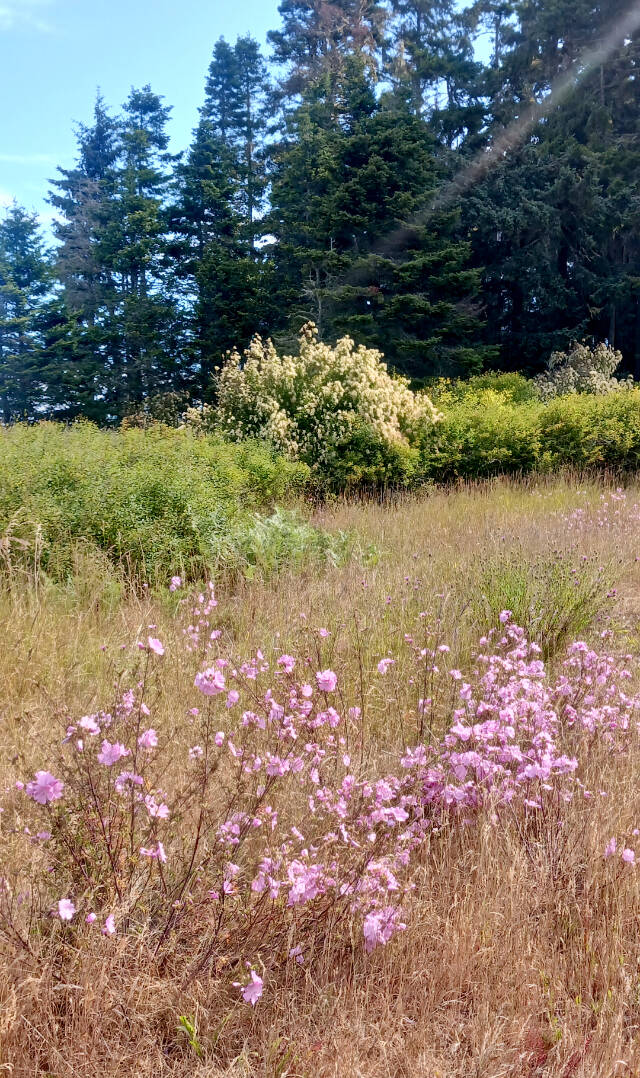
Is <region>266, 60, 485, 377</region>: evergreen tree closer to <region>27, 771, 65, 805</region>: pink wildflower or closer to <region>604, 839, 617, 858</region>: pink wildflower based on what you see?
<region>604, 839, 617, 858</region>: pink wildflower

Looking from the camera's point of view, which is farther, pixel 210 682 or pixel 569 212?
pixel 569 212

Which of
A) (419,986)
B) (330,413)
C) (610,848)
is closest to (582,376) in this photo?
(330,413)

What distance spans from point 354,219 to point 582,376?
8.15 metres

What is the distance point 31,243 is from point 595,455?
89.1 ft

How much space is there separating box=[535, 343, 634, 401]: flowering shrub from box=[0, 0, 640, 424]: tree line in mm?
3101

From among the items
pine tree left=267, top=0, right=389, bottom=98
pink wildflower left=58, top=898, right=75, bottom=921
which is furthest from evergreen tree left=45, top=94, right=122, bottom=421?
pink wildflower left=58, top=898, right=75, bottom=921

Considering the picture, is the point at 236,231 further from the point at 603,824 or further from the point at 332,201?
the point at 603,824

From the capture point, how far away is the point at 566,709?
286cm

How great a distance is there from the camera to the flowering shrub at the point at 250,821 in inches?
70.7

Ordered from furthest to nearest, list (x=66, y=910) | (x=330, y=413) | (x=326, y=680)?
(x=330, y=413), (x=326, y=680), (x=66, y=910)

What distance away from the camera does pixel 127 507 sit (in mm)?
6004

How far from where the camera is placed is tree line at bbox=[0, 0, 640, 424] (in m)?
22.1

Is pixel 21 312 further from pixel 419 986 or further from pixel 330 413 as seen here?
pixel 419 986

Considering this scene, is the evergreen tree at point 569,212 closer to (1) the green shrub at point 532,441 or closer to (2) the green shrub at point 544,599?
(1) the green shrub at point 532,441
